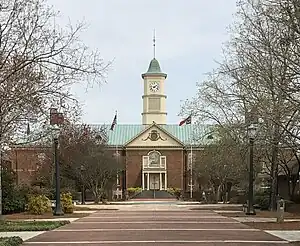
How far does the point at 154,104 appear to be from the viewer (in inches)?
4254

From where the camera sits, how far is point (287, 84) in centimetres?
2094

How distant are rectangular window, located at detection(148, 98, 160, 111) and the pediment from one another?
10.2 meters

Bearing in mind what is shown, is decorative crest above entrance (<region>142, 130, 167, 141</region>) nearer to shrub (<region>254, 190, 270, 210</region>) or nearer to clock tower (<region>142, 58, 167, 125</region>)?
clock tower (<region>142, 58, 167, 125</region>)

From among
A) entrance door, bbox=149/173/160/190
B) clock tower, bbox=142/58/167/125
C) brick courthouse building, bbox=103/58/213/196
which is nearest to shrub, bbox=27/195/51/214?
brick courthouse building, bbox=103/58/213/196

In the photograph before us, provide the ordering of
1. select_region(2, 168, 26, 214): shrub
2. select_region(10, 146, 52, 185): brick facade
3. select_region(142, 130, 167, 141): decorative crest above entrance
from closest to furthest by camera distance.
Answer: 1. select_region(2, 168, 26, 214): shrub
2. select_region(10, 146, 52, 185): brick facade
3. select_region(142, 130, 167, 141): decorative crest above entrance

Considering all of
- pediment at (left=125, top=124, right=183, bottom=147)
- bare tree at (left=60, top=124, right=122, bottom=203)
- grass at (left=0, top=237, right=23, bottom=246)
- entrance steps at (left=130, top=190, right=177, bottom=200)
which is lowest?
entrance steps at (left=130, top=190, right=177, bottom=200)

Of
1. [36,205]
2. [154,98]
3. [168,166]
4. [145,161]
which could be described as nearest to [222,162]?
[36,205]

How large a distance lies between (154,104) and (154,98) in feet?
3.19

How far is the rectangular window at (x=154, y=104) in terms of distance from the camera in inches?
4245

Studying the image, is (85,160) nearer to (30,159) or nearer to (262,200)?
(30,159)

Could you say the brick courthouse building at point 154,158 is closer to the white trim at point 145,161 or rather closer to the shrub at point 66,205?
the white trim at point 145,161

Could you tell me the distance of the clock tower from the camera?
353 feet

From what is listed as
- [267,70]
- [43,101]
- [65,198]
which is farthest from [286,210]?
[43,101]

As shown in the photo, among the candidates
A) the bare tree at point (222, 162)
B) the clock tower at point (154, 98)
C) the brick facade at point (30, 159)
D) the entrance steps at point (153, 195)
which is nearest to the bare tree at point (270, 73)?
the bare tree at point (222, 162)
